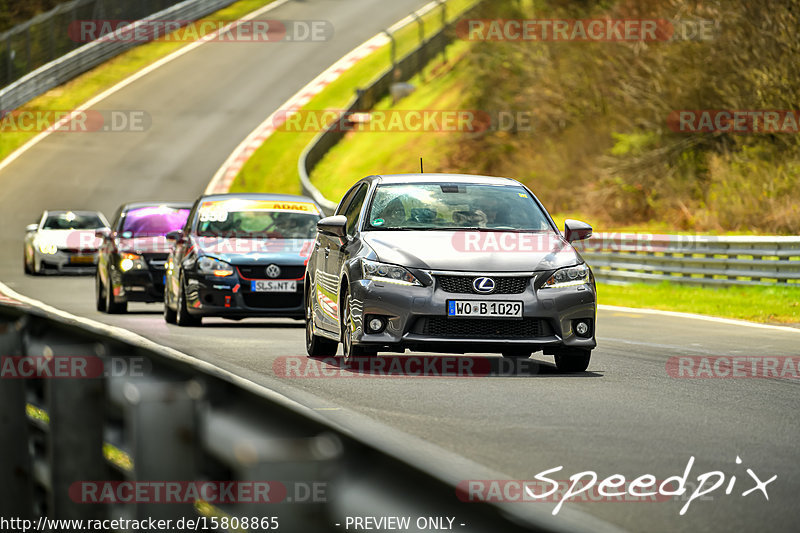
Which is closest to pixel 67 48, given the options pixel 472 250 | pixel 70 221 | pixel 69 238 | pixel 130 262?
pixel 70 221

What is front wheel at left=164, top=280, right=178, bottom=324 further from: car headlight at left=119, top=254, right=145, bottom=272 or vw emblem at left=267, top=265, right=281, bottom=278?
car headlight at left=119, top=254, right=145, bottom=272

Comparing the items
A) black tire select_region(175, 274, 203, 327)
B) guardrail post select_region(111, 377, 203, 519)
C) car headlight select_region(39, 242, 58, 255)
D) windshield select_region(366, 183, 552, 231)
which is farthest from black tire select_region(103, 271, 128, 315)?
guardrail post select_region(111, 377, 203, 519)

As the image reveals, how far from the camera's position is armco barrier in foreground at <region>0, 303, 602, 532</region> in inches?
101

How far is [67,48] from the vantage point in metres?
61.3

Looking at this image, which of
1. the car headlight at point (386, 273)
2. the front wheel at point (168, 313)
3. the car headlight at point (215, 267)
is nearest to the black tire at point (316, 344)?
the car headlight at point (386, 273)

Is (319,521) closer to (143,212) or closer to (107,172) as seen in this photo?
(143,212)

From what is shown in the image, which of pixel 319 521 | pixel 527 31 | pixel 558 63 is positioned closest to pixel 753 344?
pixel 319 521

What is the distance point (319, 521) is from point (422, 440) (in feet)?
17.7

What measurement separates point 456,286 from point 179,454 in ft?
26.1

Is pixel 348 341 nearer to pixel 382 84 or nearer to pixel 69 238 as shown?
pixel 69 238

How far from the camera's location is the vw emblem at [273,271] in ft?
54.5

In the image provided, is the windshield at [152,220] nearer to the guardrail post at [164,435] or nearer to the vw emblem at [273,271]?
the vw emblem at [273,271]

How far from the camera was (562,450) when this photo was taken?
304 inches

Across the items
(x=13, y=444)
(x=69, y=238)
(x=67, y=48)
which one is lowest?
(x=69, y=238)
